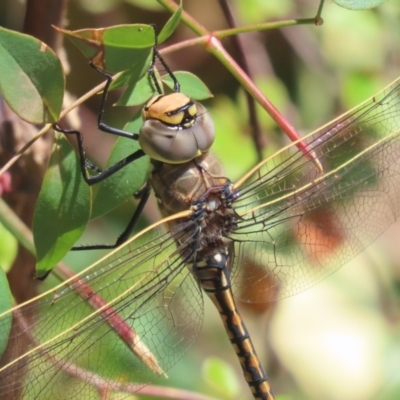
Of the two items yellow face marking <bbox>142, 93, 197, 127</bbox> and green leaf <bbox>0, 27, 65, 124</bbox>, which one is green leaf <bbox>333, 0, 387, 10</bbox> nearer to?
yellow face marking <bbox>142, 93, 197, 127</bbox>

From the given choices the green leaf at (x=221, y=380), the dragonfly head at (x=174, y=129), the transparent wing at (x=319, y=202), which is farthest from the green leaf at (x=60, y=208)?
the green leaf at (x=221, y=380)

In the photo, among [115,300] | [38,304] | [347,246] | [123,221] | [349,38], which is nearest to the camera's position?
[38,304]

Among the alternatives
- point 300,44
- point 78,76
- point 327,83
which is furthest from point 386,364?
point 78,76

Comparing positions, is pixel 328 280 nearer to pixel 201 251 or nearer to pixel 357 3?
pixel 201 251

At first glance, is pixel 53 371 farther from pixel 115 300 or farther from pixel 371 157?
pixel 371 157

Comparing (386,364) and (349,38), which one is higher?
(349,38)
